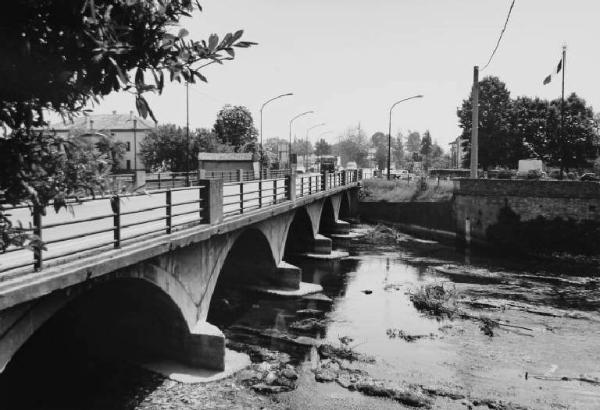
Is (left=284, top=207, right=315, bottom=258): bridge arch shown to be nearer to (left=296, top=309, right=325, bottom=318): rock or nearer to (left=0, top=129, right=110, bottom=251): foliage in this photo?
(left=296, top=309, right=325, bottom=318): rock

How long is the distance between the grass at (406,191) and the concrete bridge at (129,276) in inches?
991

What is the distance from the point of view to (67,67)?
137 inches

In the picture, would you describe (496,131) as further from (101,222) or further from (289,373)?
(101,222)

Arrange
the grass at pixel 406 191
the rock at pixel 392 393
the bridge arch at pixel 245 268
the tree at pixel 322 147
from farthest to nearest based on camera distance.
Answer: the tree at pixel 322 147, the grass at pixel 406 191, the bridge arch at pixel 245 268, the rock at pixel 392 393

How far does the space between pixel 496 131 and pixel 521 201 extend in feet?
76.5

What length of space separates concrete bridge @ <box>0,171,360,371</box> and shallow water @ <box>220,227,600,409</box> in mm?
2959

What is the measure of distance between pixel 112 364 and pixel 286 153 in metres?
44.8

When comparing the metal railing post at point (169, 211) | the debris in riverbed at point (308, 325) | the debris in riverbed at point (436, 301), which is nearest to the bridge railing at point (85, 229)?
the metal railing post at point (169, 211)

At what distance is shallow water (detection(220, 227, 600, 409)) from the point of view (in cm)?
1216

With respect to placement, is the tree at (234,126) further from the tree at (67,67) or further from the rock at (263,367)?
the tree at (67,67)

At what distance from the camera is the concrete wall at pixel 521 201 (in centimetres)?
3278

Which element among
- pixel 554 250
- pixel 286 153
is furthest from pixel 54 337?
pixel 286 153

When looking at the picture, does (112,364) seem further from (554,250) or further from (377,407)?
(554,250)

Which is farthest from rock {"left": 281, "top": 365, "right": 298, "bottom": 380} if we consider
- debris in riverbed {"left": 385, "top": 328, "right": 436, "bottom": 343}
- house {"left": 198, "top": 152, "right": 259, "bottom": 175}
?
house {"left": 198, "top": 152, "right": 259, "bottom": 175}
